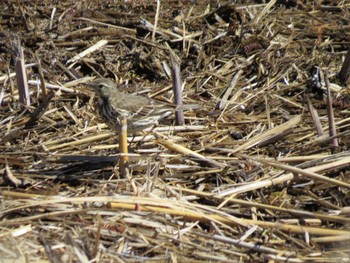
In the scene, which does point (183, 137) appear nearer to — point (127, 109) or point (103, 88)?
point (127, 109)

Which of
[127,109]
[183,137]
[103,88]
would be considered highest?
[103,88]

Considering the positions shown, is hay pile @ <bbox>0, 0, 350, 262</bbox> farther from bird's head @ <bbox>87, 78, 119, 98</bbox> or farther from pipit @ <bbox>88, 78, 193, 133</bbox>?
bird's head @ <bbox>87, 78, 119, 98</bbox>

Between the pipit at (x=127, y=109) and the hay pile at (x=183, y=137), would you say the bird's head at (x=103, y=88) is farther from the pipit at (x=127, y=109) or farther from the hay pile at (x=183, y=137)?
the hay pile at (x=183, y=137)

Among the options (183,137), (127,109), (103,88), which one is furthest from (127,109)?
(183,137)

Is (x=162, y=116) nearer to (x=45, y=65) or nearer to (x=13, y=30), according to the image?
(x=45, y=65)

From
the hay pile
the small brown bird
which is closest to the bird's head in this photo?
the small brown bird

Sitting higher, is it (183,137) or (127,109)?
(127,109)

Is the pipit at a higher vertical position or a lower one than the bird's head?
lower
